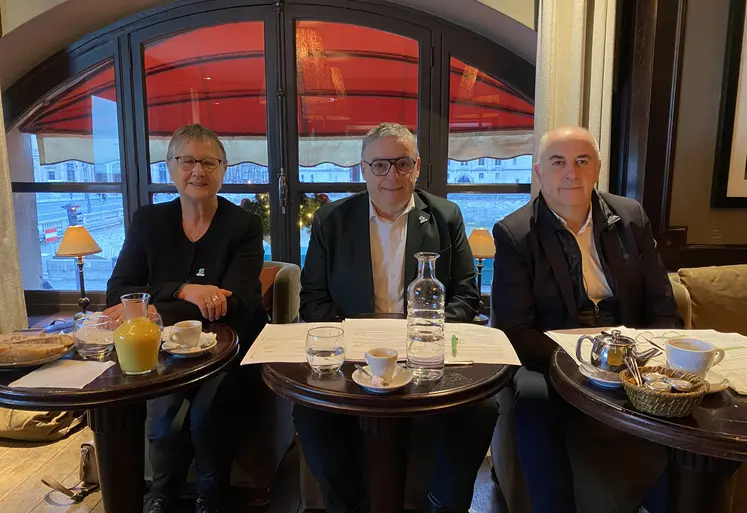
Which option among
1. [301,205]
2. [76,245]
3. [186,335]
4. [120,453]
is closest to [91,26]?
[76,245]

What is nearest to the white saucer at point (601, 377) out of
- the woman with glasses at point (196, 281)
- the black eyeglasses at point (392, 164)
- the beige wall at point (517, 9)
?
the black eyeglasses at point (392, 164)

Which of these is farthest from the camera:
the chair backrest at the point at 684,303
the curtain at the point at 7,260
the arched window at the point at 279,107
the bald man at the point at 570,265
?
the arched window at the point at 279,107

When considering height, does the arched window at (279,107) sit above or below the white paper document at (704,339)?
above

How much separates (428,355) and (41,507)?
5.07 ft

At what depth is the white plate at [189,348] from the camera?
142 centimetres

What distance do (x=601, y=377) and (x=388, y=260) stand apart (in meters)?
0.86

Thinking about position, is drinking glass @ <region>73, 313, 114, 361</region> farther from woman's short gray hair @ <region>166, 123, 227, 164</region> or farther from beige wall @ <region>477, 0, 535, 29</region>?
beige wall @ <region>477, 0, 535, 29</region>

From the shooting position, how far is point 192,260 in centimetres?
192

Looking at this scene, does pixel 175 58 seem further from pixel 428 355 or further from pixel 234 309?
pixel 428 355

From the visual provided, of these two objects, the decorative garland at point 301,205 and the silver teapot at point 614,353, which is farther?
the decorative garland at point 301,205

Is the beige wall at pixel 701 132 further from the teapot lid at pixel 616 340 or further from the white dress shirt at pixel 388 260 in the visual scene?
the teapot lid at pixel 616 340

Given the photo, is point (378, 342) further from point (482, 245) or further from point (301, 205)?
point (301, 205)

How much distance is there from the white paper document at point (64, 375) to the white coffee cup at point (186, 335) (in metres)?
0.17

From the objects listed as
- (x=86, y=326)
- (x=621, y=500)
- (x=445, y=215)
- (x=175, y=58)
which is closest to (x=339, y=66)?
(x=175, y=58)
